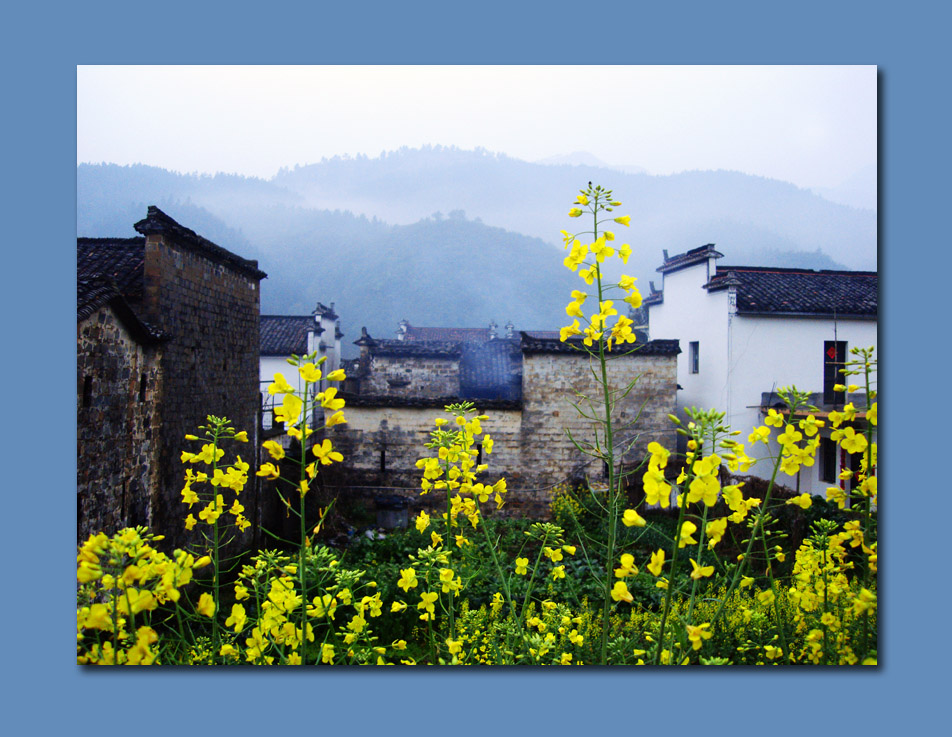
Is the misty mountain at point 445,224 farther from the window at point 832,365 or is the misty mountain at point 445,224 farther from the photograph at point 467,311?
the window at point 832,365

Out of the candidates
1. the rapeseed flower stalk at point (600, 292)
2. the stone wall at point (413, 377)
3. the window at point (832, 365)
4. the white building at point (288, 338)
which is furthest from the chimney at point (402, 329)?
the window at point (832, 365)

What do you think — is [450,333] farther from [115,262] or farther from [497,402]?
[115,262]

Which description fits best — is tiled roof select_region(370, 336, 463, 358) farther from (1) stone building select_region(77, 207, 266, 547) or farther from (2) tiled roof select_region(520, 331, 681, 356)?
(1) stone building select_region(77, 207, 266, 547)

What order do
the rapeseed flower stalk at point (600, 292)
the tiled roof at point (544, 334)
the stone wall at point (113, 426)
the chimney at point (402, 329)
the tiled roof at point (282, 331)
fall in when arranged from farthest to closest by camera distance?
the tiled roof at point (544, 334), the chimney at point (402, 329), the tiled roof at point (282, 331), the stone wall at point (113, 426), the rapeseed flower stalk at point (600, 292)

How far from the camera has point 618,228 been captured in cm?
324

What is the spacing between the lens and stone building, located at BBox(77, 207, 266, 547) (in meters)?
2.93

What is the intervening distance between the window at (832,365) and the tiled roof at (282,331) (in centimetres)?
242

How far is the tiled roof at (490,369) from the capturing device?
3.86 meters

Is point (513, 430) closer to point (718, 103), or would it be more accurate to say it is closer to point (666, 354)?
point (666, 354)

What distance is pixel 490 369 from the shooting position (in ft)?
13.2

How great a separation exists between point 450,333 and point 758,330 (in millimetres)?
1703

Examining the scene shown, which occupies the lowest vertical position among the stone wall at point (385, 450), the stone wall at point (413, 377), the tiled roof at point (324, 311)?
the stone wall at point (385, 450)

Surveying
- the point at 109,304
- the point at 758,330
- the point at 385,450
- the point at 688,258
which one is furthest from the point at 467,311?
the point at 109,304

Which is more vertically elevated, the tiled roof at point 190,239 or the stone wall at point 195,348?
the tiled roof at point 190,239
